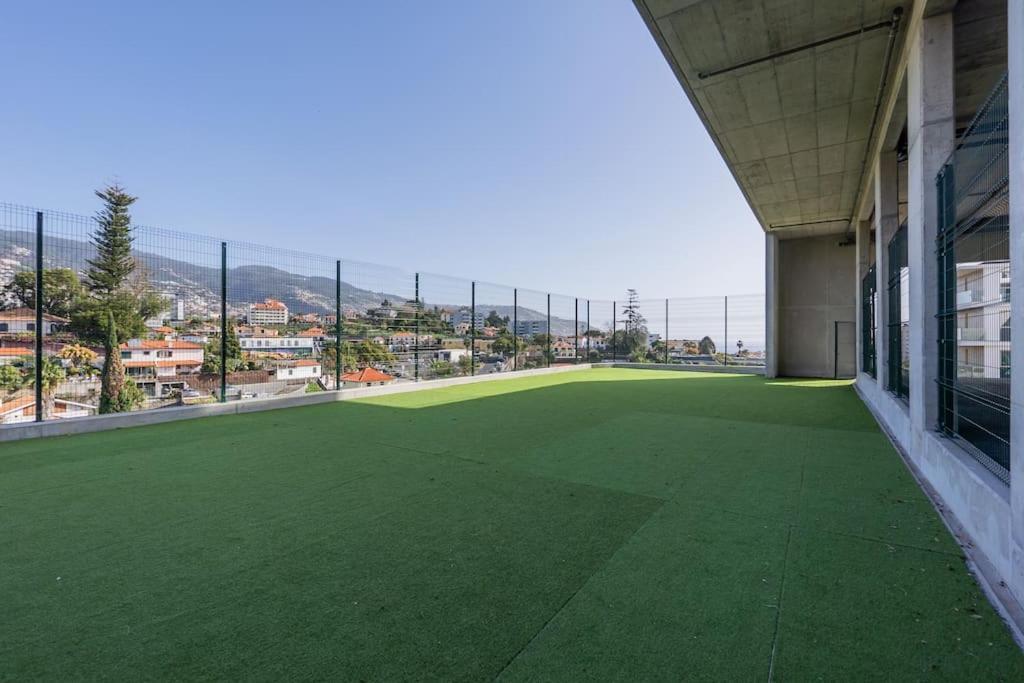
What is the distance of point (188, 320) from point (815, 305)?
16.4 m

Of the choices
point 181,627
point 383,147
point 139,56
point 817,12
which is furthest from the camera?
point 383,147

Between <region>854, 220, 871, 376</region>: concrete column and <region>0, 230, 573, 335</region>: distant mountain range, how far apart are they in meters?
10.4

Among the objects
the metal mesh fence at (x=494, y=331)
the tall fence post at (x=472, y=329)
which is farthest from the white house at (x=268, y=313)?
the metal mesh fence at (x=494, y=331)

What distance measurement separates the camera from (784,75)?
18.9 feet

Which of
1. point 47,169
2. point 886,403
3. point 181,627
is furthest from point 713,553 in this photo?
point 47,169

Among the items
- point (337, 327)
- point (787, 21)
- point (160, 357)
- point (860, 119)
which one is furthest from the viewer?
point (337, 327)

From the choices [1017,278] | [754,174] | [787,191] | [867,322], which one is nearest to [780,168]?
[754,174]

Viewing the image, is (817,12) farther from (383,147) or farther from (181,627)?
(383,147)

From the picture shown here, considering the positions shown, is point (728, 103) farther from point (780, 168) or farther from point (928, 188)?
point (928, 188)

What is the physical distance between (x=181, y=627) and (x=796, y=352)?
16309 mm

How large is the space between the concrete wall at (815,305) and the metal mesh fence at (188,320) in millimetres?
10713

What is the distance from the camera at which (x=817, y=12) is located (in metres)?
4.61

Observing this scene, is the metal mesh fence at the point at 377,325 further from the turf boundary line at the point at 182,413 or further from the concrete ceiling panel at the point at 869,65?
the concrete ceiling panel at the point at 869,65

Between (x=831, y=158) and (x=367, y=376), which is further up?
(x=831, y=158)
